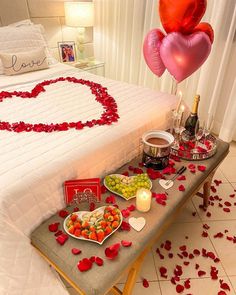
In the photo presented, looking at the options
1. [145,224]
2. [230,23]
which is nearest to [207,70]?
[230,23]

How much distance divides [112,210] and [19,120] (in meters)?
A: 0.82

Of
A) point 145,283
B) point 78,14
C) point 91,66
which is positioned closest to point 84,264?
point 145,283

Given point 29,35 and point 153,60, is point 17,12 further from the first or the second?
point 153,60

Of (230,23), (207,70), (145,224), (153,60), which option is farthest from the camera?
(207,70)

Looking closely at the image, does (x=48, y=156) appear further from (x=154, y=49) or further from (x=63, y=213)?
(x=154, y=49)

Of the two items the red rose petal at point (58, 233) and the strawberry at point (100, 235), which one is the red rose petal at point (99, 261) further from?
the red rose petal at point (58, 233)

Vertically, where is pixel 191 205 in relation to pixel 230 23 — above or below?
below

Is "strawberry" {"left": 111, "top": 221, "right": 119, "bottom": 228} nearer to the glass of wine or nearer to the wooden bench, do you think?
the wooden bench

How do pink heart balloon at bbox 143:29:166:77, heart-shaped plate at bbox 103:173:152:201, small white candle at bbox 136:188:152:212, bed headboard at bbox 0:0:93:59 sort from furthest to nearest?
bed headboard at bbox 0:0:93:59 → pink heart balloon at bbox 143:29:166:77 → heart-shaped plate at bbox 103:173:152:201 → small white candle at bbox 136:188:152:212

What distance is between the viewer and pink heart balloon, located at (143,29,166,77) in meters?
1.91

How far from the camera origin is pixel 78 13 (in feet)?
9.42

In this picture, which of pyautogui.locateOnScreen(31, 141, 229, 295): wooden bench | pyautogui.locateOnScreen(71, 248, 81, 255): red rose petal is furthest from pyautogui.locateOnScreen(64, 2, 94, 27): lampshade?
pyautogui.locateOnScreen(71, 248, 81, 255): red rose petal

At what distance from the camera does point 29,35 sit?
2.45m

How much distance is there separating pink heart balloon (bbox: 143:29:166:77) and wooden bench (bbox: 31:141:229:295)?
41.5 inches
